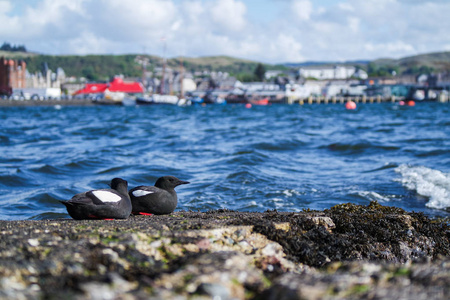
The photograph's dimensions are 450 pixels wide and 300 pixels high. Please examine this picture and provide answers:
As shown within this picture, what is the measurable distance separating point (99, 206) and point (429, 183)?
8384mm

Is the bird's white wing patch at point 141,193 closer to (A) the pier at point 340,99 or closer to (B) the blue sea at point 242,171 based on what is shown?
(B) the blue sea at point 242,171

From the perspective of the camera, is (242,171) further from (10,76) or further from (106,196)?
(10,76)

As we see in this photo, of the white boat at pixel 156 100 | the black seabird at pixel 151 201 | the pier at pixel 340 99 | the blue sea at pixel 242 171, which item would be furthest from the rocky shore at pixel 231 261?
the pier at pixel 340 99

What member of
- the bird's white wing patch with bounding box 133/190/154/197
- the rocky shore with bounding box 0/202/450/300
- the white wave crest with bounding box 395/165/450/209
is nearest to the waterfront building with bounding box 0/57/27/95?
the white wave crest with bounding box 395/165/450/209

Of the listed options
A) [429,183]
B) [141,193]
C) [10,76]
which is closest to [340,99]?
[10,76]

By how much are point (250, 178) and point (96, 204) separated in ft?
24.9

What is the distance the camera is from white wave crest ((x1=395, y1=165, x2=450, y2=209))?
394 inches

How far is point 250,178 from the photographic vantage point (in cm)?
1293

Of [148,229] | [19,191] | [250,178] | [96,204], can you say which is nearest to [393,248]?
[148,229]

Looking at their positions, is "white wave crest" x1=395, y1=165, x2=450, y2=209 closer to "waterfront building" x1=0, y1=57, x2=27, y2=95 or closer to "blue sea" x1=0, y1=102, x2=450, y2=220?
"blue sea" x1=0, y1=102, x2=450, y2=220

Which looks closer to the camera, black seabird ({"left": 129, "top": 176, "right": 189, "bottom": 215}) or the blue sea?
black seabird ({"left": 129, "top": 176, "right": 189, "bottom": 215})

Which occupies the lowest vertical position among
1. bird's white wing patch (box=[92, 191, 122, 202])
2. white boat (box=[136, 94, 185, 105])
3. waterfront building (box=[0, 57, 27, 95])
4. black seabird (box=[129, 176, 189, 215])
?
white boat (box=[136, 94, 185, 105])

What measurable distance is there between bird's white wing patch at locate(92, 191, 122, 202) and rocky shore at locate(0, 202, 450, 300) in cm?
72

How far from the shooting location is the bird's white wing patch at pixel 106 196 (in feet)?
18.5
